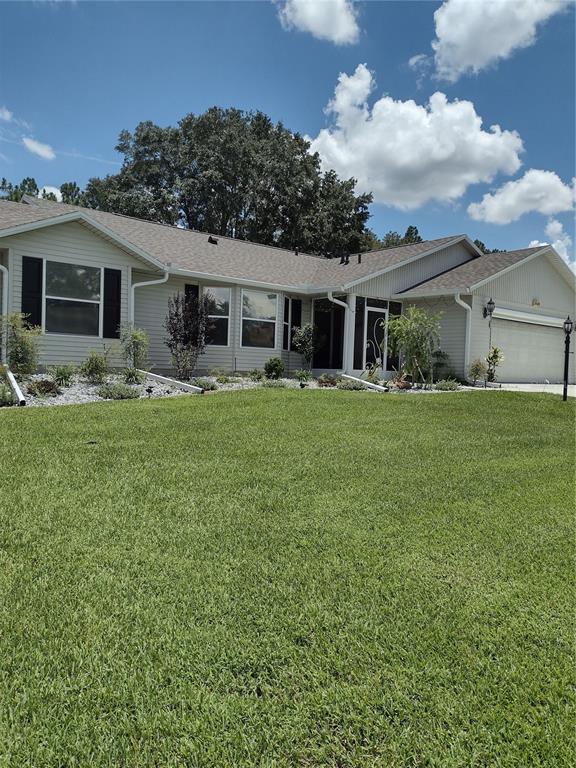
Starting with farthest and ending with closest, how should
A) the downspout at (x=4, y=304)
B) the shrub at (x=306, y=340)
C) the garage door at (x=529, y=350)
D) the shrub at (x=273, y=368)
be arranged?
the garage door at (x=529, y=350) < the shrub at (x=306, y=340) < the shrub at (x=273, y=368) < the downspout at (x=4, y=304)

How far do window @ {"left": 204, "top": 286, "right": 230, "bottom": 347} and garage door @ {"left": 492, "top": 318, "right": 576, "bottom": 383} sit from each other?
901 cm

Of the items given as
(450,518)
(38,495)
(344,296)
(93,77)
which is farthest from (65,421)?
(93,77)

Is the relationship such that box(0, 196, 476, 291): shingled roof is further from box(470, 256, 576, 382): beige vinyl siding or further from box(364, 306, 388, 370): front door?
box(470, 256, 576, 382): beige vinyl siding

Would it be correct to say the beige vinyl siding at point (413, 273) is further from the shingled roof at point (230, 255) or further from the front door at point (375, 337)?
the front door at point (375, 337)

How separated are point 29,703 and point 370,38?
56.1 feet

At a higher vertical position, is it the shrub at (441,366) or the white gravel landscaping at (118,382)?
the shrub at (441,366)

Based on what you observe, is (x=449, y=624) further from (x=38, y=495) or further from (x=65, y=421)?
(x=65, y=421)

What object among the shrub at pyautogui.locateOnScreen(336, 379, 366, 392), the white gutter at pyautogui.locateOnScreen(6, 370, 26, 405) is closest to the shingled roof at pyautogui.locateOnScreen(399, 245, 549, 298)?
the shrub at pyautogui.locateOnScreen(336, 379, 366, 392)

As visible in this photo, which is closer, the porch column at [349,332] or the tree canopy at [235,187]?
the porch column at [349,332]

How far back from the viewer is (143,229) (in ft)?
54.4

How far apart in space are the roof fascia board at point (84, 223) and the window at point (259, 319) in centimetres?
308

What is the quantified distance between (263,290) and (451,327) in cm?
634

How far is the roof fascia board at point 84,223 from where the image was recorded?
36.2 feet

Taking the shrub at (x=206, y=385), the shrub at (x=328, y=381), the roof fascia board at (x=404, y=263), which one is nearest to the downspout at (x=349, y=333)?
the roof fascia board at (x=404, y=263)
